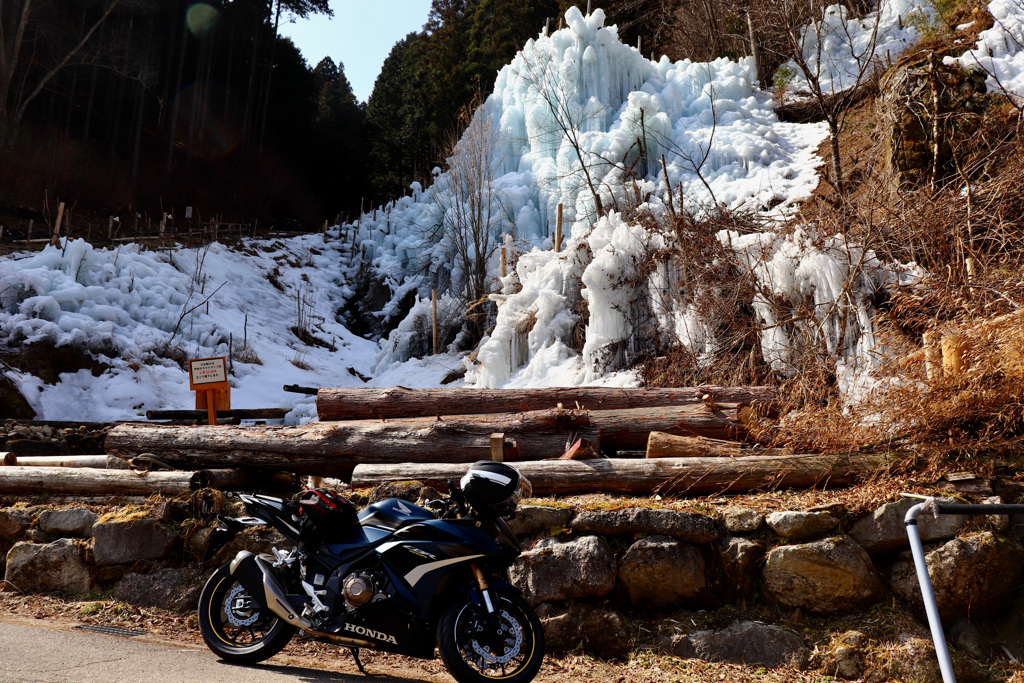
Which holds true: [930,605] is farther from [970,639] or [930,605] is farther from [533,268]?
[533,268]

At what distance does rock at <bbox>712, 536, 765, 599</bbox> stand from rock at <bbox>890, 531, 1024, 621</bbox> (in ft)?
2.91

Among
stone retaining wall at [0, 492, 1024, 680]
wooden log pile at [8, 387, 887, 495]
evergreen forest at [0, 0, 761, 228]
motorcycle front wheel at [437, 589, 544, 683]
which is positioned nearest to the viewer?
motorcycle front wheel at [437, 589, 544, 683]

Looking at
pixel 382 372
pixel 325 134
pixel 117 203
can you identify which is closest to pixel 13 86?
pixel 117 203

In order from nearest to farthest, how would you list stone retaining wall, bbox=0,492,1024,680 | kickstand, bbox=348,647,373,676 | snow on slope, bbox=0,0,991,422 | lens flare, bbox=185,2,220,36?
kickstand, bbox=348,647,373,676 → stone retaining wall, bbox=0,492,1024,680 → snow on slope, bbox=0,0,991,422 → lens flare, bbox=185,2,220,36

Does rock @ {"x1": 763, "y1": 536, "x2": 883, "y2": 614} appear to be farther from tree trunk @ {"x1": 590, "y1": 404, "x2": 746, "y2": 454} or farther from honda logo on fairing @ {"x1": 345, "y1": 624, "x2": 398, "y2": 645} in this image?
honda logo on fairing @ {"x1": 345, "y1": 624, "x2": 398, "y2": 645}

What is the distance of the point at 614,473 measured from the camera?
4.79 metres

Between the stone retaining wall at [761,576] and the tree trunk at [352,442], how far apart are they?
100cm

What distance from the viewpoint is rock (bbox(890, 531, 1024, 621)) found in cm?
382

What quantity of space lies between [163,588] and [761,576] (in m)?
4.23

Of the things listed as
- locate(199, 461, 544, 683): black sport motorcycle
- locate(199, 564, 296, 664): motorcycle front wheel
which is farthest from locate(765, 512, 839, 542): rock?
locate(199, 564, 296, 664): motorcycle front wheel

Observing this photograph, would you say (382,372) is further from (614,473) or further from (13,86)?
(13,86)

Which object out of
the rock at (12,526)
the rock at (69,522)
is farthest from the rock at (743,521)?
the rock at (12,526)

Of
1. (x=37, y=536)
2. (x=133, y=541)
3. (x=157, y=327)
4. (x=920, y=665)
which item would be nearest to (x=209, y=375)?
(x=37, y=536)

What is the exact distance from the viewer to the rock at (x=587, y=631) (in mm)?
3986
